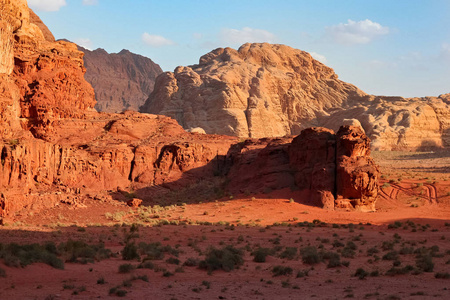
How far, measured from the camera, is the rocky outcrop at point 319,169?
32.2 meters

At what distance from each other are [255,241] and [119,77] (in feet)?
397

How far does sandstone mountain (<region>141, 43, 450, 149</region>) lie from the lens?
76938 mm

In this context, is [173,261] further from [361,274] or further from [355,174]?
[355,174]

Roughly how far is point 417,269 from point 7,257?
1100 cm

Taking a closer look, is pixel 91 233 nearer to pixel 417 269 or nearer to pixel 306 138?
pixel 417 269

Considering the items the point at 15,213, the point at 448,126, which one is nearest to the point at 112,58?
the point at 448,126

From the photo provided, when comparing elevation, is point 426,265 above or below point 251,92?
below

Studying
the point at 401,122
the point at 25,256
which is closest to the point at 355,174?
the point at 25,256

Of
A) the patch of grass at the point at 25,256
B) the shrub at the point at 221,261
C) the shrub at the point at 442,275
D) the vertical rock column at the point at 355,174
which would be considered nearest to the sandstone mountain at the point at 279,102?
the vertical rock column at the point at 355,174

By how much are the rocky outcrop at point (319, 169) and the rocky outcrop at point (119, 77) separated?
3262 inches

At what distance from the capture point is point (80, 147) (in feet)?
123

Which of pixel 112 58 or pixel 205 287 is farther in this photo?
pixel 112 58

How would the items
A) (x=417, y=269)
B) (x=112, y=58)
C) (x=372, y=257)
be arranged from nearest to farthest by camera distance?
(x=417, y=269) < (x=372, y=257) < (x=112, y=58)

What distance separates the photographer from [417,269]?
15383 mm
